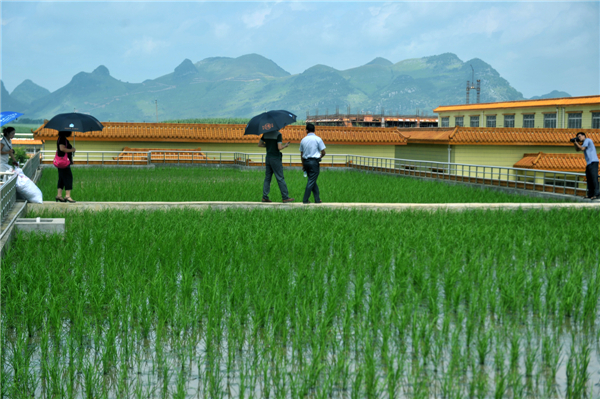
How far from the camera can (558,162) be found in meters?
33.7

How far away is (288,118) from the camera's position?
12922mm

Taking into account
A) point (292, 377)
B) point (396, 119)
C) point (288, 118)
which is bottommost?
point (292, 377)

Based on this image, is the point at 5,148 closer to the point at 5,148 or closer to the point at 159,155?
the point at 5,148

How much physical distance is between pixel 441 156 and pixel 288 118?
988 inches

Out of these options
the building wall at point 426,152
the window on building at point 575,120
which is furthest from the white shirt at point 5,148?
the window on building at point 575,120

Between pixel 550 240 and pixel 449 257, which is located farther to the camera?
pixel 550 240

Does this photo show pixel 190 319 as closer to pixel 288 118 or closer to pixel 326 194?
pixel 288 118

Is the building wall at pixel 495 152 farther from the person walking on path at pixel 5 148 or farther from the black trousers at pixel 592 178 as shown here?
the person walking on path at pixel 5 148

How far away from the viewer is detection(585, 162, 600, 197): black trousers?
13695 millimetres

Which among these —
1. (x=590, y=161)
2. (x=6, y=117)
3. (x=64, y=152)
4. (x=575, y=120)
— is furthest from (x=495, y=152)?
(x=6, y=117)

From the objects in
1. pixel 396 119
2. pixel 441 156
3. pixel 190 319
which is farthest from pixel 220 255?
pixel 396 119

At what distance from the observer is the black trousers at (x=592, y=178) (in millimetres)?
13695

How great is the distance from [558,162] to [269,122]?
2566cm

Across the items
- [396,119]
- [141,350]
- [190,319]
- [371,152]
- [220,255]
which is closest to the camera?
[141,350]
